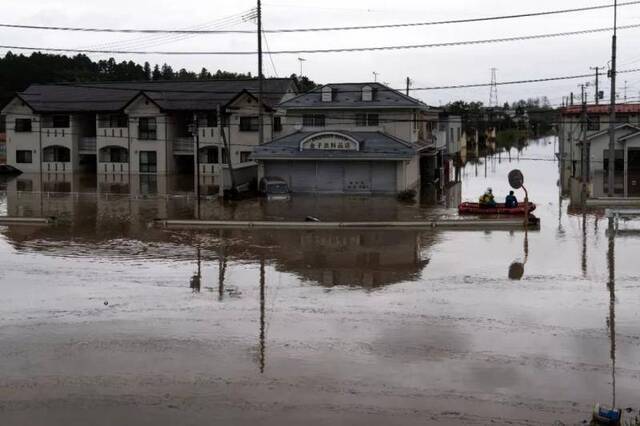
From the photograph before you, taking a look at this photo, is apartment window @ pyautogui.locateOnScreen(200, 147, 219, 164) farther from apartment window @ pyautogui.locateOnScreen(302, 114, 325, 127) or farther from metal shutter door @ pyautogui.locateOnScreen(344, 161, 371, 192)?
metal shutter door @ pyautogui.locateOnScreen(344, 161, 371, 192)

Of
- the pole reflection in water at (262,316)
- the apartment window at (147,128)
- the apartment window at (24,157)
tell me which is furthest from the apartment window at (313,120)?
the apartment window at (24,157)

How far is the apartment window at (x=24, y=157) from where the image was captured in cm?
5422

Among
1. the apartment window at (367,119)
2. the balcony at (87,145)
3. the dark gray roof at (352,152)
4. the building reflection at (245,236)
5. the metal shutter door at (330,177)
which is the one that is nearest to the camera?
the building reflection at (245,236)

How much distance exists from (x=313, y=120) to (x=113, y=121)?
693 inches

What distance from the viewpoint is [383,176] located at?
37031 millimetres

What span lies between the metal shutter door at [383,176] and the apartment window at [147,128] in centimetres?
2015

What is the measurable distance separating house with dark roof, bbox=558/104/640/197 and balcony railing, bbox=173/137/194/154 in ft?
79.9

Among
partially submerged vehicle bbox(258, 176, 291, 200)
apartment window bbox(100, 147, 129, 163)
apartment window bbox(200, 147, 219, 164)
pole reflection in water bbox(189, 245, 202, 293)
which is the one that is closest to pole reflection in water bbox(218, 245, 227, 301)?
pole reflection in water bbox(189, 245, 202, 293)

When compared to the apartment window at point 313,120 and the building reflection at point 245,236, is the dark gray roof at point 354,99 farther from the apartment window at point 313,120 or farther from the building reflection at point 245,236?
the building reflection at point 245,236

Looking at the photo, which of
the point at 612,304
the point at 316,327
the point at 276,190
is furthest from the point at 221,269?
the point at 276,190

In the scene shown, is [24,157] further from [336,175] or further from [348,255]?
[348,255]

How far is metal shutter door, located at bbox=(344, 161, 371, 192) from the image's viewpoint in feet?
122

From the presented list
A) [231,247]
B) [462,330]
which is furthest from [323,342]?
[231,247]

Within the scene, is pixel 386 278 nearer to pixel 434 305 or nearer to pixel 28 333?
pixel 434 305
